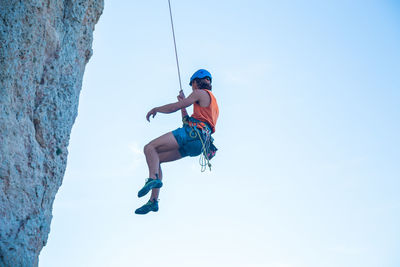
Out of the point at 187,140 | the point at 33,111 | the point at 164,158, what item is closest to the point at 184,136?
the point at 187,140

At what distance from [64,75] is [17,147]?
112cm

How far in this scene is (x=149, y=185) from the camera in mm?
5699

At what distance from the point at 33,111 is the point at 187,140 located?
1.85m

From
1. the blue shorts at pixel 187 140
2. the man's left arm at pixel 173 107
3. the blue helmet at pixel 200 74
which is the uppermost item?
the blue helmet at pixel 200 74

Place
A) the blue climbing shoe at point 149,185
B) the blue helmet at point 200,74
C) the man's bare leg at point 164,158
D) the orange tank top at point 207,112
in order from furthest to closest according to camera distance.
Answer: the blue helmet at point 200,74
the orange tank top at point 207,112
the man's bare leg at point 164,158
the blue climbing shoe at point 149,185

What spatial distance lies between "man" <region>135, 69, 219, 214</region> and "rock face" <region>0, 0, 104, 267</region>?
101 centimetres

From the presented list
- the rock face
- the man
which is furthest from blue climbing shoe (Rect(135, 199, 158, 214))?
the rock face

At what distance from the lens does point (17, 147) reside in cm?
470

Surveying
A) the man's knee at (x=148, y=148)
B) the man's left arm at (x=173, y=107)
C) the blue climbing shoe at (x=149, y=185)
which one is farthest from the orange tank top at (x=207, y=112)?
the blue climbing shoe at (x=149, y=185)

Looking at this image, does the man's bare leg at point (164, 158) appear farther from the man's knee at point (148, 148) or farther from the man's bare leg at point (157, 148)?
the man's knee at point (148, 148)

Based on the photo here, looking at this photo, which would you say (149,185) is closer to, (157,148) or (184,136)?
(157,148)

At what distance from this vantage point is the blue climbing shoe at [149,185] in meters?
5.65

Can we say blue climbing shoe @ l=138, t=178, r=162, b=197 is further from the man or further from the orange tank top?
the orange tank top

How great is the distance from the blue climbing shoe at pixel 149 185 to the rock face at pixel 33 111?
2.79ft
